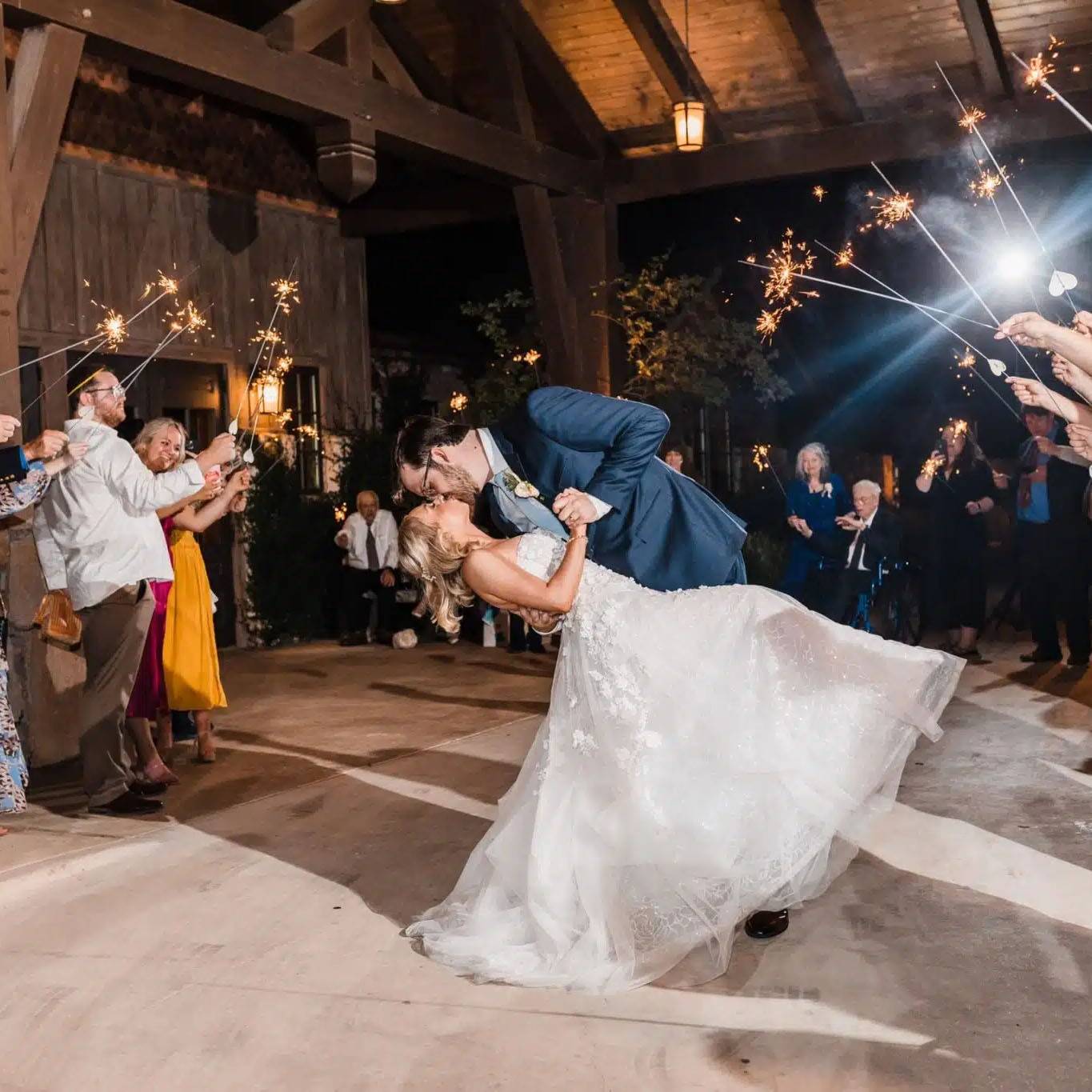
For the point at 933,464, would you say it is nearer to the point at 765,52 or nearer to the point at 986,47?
the point at 986,47


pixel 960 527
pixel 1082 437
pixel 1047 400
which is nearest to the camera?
pixel 1047 400

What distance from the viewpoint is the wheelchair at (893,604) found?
970cm

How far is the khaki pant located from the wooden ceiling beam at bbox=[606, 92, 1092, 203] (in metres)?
8.14

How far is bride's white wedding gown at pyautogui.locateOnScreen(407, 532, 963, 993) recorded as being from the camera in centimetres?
420

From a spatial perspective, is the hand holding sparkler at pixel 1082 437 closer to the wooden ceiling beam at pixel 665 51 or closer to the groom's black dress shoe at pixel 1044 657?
the groom's black dress shoe at pixel 1044 657

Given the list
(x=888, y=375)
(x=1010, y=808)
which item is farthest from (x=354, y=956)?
(x=888, y=375)

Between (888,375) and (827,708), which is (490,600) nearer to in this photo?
(827,708)

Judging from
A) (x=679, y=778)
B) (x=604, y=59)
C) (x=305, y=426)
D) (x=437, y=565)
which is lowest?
(x=679, y=778)

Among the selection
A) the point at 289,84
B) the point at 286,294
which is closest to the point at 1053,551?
the point at 289,84

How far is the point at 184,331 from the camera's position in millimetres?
12453

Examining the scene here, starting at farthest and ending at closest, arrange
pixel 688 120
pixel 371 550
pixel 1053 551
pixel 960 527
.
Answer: pixel 371 550
pixel 688 120
pixel 960 527
pixel 1053 551

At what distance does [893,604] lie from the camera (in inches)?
428

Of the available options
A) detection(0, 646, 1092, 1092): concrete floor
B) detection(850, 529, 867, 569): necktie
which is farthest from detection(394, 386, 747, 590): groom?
detection(850, 529, 867, 569): necktie

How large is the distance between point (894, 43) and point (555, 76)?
2.98m
